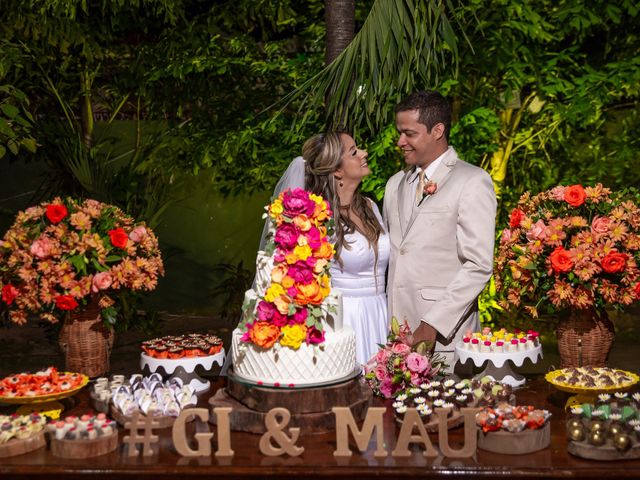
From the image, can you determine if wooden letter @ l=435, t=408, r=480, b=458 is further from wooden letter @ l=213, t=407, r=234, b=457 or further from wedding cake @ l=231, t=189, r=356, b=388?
wooden letter @ l=213, t=407, r=234, b=457

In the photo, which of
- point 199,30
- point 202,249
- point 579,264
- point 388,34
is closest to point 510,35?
point 388,34

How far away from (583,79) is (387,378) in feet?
13.1

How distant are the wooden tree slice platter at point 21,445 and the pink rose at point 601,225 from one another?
221 cm

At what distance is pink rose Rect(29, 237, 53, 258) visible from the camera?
352 cm

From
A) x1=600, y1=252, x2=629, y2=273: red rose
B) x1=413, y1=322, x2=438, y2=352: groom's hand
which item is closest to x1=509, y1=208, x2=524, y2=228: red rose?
x1=600, y1=252, x2=629, y2=273: red rose

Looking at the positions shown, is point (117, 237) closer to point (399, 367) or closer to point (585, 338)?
point (399, 367)

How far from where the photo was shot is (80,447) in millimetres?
2578

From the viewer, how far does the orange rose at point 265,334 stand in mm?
2764

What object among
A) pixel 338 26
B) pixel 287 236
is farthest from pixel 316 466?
pixel 338 26

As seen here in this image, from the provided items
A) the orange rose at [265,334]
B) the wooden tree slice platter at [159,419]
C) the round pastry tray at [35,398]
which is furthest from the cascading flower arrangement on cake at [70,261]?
the orange rose at [265,334]

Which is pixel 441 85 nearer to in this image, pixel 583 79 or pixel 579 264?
pixel 583 79

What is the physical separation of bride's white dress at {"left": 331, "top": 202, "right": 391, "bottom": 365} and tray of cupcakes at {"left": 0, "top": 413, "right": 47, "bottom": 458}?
1610 mm

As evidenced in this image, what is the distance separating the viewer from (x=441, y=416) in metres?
2.54

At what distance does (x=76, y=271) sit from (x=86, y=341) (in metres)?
0.31
